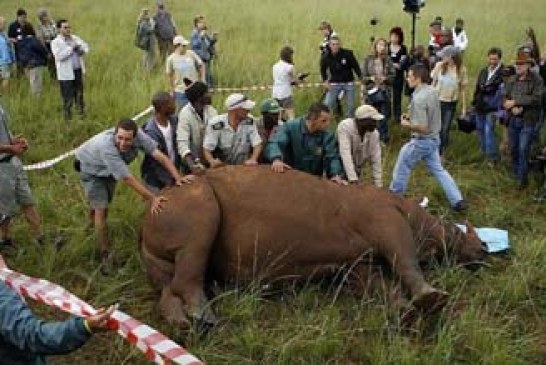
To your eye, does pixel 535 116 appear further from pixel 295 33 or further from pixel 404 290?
pixel 295 33

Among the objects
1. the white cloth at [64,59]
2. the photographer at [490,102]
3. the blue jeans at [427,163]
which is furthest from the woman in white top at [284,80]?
the white cloth at [64,59]

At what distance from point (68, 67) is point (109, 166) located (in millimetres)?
4782

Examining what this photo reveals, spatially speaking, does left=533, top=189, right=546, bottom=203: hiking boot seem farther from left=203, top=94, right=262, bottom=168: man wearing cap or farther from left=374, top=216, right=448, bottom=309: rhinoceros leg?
left=203, top=94, right=262, bottom=168: man wearing cap

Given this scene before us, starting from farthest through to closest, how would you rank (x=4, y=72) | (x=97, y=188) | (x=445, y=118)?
(x=4, y=72), (x=445, y=118), (x=97, y=188)

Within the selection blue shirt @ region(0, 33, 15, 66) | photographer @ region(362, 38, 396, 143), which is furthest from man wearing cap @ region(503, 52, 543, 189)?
blue shirt @ region(0, 33, 15, 66)

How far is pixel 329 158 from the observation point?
6.61 m

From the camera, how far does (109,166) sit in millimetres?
5930

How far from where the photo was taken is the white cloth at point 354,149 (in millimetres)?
6727

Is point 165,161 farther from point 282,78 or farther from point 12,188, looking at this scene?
point 282,78

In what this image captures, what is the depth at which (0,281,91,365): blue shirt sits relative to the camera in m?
3.28

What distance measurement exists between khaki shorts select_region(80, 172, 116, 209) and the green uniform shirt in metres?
1.37

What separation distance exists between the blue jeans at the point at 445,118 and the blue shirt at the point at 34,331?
6.83 meters

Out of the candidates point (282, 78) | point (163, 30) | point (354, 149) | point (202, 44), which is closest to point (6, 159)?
point (354, 149)

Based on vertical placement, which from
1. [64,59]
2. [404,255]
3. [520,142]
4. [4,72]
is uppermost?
[64,59]
